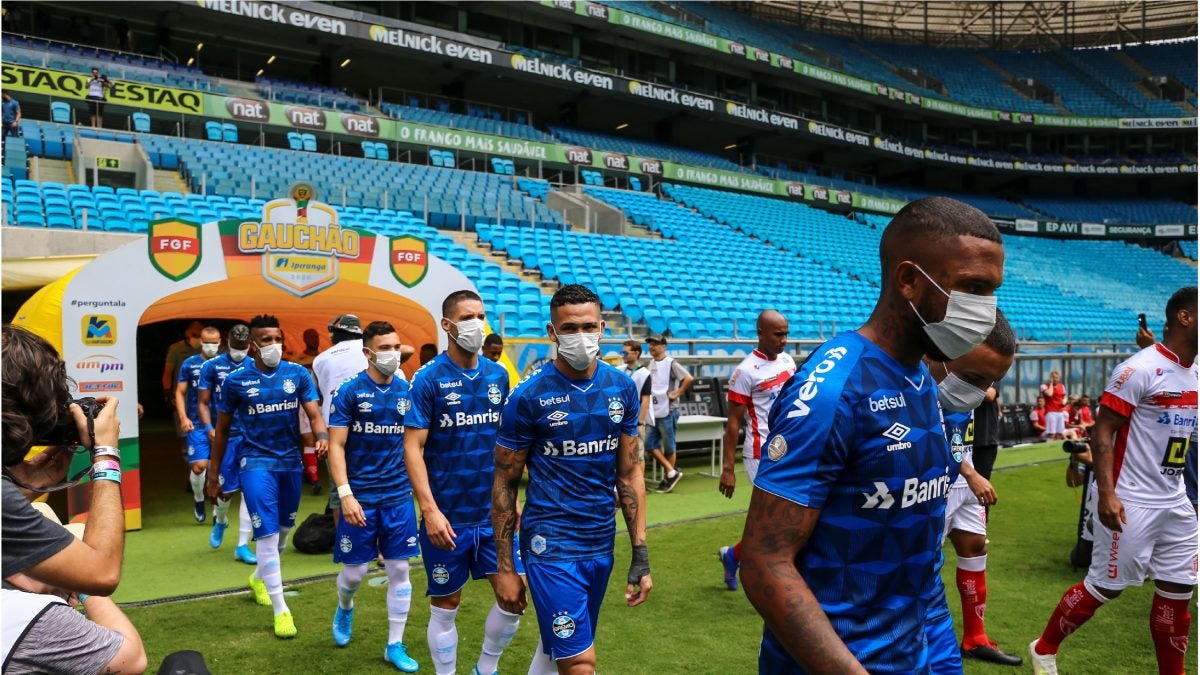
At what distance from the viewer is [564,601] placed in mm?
3504

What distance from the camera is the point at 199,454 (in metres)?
9.01

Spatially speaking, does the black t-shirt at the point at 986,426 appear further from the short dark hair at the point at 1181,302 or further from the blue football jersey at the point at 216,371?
the blue football jersey at the point at 216,371

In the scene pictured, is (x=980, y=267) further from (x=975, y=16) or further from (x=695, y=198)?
(x=975, y=16)

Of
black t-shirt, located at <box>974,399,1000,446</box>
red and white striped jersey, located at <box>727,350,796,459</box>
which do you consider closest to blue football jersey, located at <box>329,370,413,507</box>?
red and white striped jersey, located at <box>727,350,796,459</box>

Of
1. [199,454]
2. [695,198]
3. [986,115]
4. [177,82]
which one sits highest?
[986,115]

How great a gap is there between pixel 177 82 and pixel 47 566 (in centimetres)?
2596

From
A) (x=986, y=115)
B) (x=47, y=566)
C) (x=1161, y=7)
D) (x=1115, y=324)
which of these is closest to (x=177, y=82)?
(x=47, y=566)

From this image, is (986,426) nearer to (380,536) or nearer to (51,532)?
(380,536)

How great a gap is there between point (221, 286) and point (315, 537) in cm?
350

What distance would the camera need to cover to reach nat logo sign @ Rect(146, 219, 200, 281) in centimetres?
Result: 881

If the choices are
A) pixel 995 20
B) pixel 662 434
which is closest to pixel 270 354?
pixel 662 434

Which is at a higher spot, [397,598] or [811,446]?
[811,446]

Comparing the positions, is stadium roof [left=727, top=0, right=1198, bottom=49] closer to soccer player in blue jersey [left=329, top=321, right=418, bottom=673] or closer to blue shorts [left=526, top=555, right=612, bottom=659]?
soccer player in blue jersey [left=329, top=321, right=418, bottom=673]

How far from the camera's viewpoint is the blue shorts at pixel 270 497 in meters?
5.84
